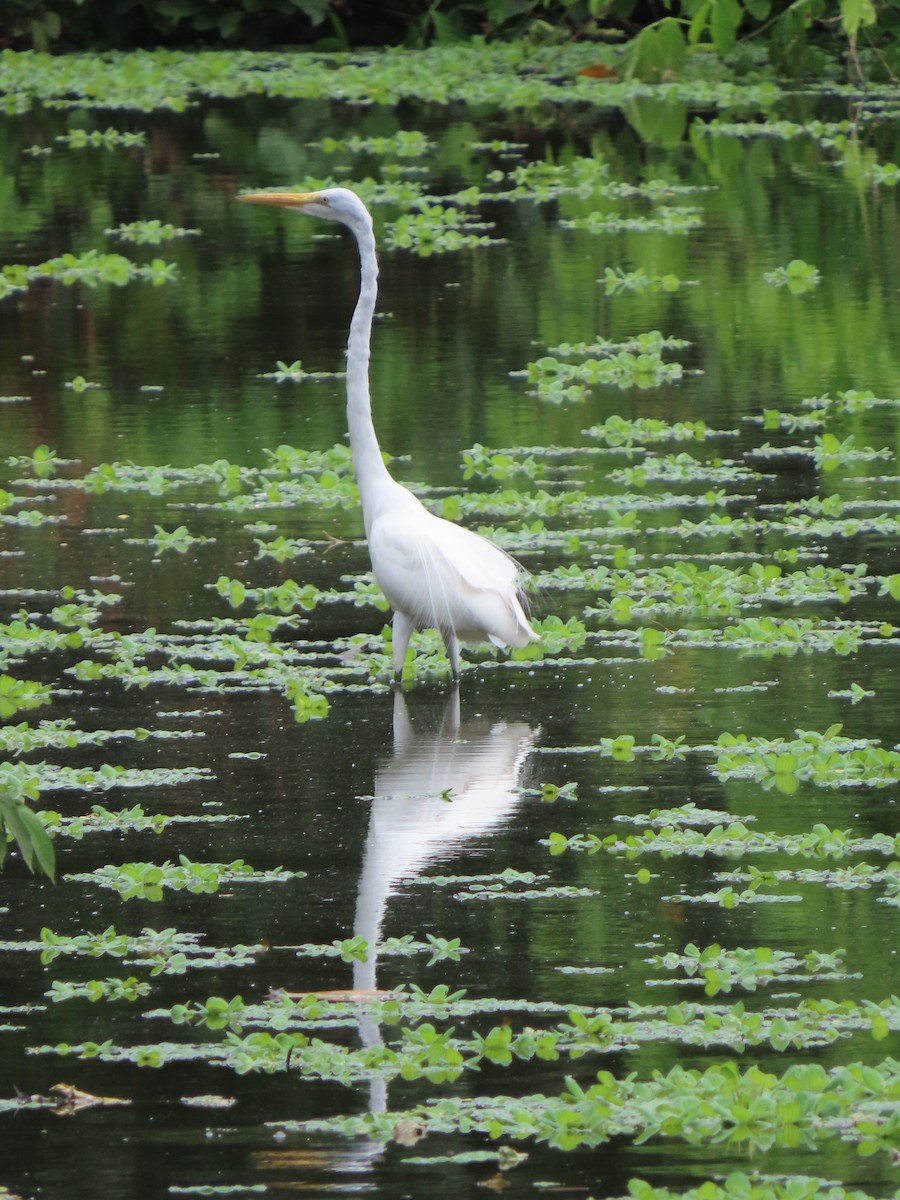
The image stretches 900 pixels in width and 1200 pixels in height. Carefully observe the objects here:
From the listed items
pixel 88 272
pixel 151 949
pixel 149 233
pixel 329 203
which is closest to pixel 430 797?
pixel 151 949

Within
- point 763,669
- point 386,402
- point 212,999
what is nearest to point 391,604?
point 763,669

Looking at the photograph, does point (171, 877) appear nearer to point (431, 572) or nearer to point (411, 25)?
point (431, 572)

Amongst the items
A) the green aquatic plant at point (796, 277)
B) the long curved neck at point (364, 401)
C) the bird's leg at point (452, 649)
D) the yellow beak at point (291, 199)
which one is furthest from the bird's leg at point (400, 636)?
the green aquatic plant at point (796, 277)

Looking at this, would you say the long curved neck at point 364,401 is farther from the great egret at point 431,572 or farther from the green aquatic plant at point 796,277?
the green aquatic plant at point 796,277

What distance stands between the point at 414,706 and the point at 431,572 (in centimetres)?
41

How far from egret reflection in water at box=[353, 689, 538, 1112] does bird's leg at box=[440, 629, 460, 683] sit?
0.31 ft

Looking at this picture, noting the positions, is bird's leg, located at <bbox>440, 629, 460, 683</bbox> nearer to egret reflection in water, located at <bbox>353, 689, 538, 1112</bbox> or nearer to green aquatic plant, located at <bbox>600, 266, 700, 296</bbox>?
egret reflection in water, located at <bbox>353, 689, 538, 1112</bbox>

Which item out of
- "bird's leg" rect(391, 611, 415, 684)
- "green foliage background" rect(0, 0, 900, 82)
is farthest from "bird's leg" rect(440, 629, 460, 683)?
"green foliage background" rect(0, 0, 900, 82)

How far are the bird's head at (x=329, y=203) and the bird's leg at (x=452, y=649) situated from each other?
162 cm

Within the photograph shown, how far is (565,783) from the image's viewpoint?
6645 mm

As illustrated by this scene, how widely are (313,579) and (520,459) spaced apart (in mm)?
1868

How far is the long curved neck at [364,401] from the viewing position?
312 inches

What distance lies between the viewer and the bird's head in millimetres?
8492

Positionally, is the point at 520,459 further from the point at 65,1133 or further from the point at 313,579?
the point at 65,1133
